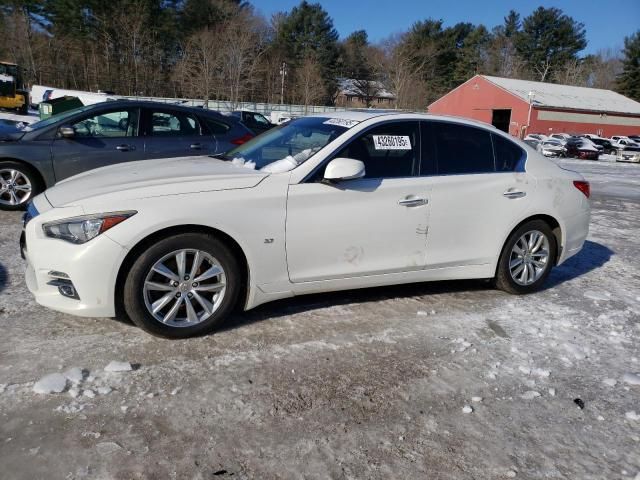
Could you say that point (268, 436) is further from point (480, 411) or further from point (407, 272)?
point (407, 272)

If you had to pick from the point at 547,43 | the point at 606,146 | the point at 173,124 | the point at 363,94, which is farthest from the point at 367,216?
the point at 547,43

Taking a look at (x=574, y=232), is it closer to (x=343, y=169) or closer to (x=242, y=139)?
(x=343, y=169)

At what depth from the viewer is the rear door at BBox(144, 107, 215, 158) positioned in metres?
7.01

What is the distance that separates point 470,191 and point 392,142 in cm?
81

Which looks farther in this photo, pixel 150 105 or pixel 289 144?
pixel 150 105

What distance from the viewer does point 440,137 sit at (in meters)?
4.35

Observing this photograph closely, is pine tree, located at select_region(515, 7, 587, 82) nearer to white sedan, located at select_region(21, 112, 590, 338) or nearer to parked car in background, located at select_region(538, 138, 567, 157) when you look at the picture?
parked car in background, located at select_region(538, 138, 567, 157)

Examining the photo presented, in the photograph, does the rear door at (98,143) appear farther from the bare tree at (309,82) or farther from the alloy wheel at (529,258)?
the bare tree at (309,82)

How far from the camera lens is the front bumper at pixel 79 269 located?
3180 millimetres

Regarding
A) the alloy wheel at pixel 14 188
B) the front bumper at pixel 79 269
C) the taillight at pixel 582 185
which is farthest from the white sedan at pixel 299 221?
the alloy wheel at pixel 14 188

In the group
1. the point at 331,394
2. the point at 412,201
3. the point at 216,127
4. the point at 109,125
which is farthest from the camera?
the point at 216,127

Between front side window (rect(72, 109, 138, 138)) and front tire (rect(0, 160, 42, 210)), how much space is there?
832 mm

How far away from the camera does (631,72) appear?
7131cm

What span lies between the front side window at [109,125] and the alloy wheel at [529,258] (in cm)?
512
